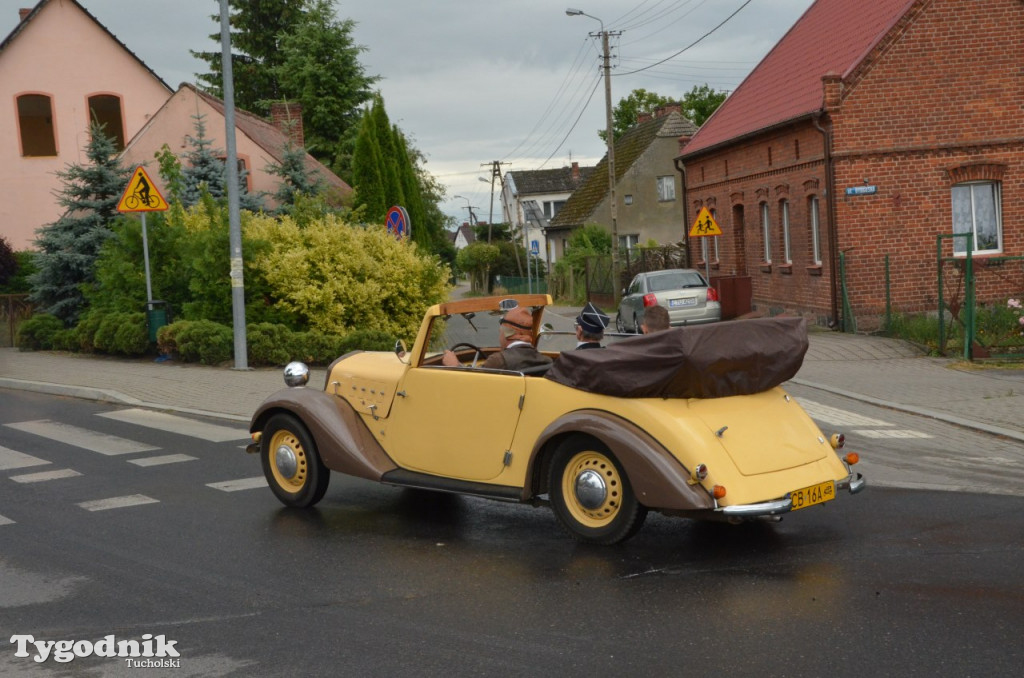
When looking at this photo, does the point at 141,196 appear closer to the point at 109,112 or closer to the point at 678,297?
the point at 678,297

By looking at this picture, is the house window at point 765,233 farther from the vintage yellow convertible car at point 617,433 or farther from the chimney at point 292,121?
the vintage yellow convertible car at point 617,433

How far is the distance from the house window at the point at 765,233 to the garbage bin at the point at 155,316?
16.5 m

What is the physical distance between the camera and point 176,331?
19.2m

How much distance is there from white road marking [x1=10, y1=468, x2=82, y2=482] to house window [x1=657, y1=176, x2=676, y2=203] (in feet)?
172

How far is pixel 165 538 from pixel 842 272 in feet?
62.8

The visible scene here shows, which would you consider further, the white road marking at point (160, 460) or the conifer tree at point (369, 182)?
the conifer tree at point (369, 182)

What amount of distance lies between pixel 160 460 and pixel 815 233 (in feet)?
61.9

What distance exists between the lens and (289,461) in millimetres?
8281

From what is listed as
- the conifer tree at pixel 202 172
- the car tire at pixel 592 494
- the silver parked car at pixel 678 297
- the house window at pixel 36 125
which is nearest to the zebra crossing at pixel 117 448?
the car tire at pixel 592 494

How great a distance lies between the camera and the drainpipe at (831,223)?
24219mm

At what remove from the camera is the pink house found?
37531 mm

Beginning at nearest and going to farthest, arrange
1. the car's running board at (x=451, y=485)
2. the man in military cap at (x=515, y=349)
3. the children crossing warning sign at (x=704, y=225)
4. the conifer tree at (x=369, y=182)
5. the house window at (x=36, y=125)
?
the car's running board at (x=451, y=485)
the man in military cap at (x=515, y=349)
the children crossing warning sign at (x=704, y=225)
the conifer tree at (x=369, y=182)
the house window at (x=36, y=125)

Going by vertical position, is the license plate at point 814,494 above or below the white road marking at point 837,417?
above

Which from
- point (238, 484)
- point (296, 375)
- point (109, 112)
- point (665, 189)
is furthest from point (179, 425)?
point (665, 189)
